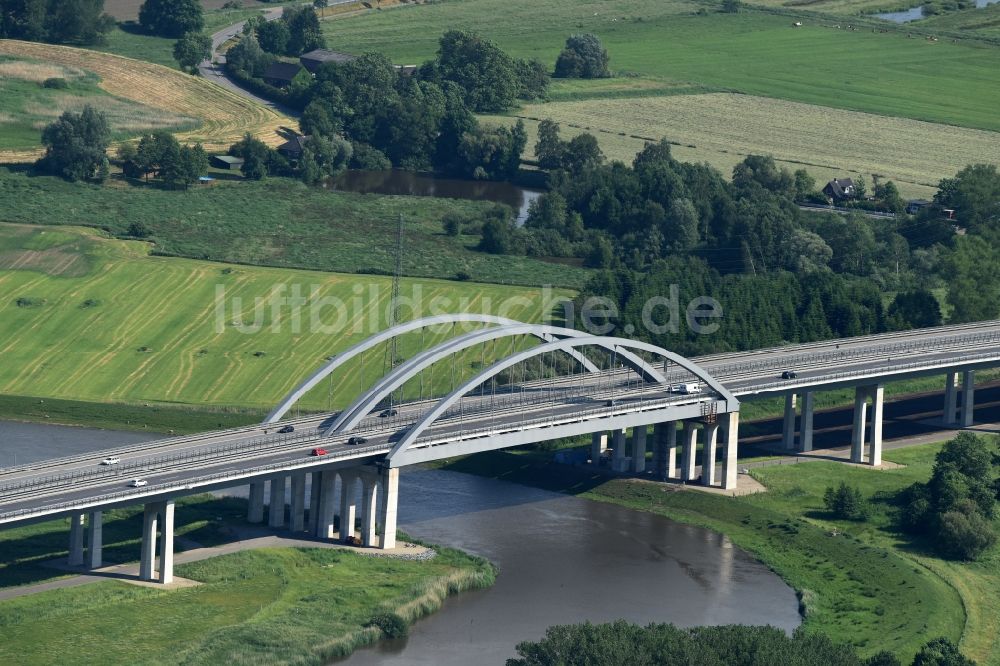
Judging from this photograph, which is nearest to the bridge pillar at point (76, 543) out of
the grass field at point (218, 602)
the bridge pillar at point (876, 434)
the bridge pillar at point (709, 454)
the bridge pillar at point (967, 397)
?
the grass field at point (218, 602)

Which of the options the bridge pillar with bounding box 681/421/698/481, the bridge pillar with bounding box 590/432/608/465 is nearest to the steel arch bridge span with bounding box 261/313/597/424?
the bridge pillar with bounding box 590/432/608/465

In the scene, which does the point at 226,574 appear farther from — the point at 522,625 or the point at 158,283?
the point at 158,283

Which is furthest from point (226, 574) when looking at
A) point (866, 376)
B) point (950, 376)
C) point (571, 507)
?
point (950, 376)

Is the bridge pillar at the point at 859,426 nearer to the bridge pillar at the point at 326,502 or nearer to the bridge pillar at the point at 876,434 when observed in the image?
the bridge pillar at the point at 876,434

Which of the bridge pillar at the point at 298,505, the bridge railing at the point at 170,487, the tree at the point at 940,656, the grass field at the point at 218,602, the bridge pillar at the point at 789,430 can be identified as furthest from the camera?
the bridge pillar at the point at 789,430

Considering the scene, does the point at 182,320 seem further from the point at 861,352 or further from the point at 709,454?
the point at 861,352

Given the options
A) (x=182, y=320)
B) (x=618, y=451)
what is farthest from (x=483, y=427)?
(x=182, y=320)
